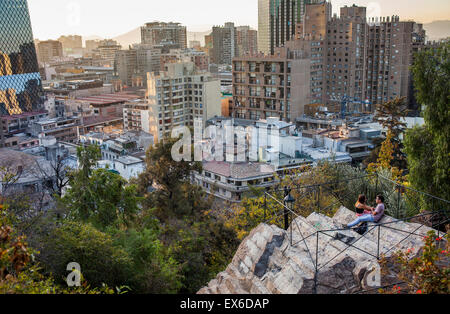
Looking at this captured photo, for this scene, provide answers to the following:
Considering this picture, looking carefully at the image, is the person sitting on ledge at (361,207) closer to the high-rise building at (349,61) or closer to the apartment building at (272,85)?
the apartment building at (272,85)

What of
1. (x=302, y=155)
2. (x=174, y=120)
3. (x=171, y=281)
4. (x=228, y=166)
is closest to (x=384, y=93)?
(x=174, y=120)

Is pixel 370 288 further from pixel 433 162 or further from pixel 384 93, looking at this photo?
pixel 384 93

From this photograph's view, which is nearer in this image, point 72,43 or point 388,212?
point 388,212

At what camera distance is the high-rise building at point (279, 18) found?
284ft

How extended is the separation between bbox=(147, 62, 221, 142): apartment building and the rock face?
94.4 feet

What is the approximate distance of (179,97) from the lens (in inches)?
1459

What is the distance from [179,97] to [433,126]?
95.5ft

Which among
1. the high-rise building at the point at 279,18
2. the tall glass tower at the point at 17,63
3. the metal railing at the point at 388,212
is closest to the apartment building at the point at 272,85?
the metal railing at the point at 388,212

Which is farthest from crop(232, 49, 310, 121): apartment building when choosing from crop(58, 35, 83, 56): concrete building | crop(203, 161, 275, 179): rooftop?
crop(58, 35, 83, 56): concrete building

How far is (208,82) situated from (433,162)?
29753 mm

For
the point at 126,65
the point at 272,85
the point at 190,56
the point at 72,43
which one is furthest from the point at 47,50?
the point at 272,85

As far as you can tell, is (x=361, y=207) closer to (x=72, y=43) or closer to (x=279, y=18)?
(x=279, y=18)

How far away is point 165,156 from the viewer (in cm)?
1538

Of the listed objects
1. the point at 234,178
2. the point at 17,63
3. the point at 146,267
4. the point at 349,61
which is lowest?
the point at 234,178
